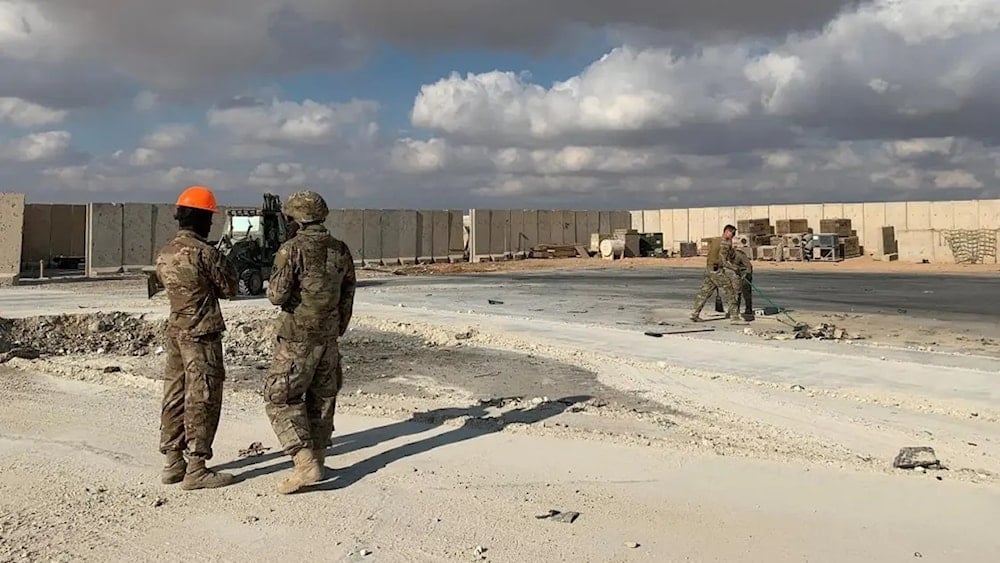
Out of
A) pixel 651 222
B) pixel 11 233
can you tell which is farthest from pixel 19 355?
pixel 651 222

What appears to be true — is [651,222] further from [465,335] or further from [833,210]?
[465,335]

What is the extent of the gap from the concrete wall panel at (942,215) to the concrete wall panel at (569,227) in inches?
767

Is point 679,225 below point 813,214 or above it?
below

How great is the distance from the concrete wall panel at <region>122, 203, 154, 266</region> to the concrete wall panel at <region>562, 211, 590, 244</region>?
24.8 meters

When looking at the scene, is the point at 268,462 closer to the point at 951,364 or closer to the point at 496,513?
the point at 496,513

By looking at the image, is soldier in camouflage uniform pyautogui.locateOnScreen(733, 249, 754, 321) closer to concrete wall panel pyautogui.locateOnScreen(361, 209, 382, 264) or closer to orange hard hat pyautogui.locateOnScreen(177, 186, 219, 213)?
orange hard hat pyautogui.locateOnScreen(177, 186, 219, 213)

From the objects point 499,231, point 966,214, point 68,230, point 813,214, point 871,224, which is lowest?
point 68,230

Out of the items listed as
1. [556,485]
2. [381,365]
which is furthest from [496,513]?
[381,365]

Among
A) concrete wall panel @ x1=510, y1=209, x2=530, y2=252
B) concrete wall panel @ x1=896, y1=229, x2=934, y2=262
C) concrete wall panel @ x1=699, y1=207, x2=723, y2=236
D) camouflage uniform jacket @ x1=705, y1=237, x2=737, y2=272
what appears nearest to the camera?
camouflage uniform jacket @ x1=705, y1=237, x2=737, y2=272

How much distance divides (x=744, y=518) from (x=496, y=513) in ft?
4.68

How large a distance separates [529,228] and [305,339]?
42032 mm

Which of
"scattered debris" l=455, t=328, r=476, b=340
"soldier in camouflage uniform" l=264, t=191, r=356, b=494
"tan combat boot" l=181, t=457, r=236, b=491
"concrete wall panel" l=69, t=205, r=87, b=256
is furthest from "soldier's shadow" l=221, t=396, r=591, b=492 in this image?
"concrete wall panel" l=69, t=205, r=87, b=256

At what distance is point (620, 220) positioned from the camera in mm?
52688

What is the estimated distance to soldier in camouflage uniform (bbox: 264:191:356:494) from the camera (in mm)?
5230
